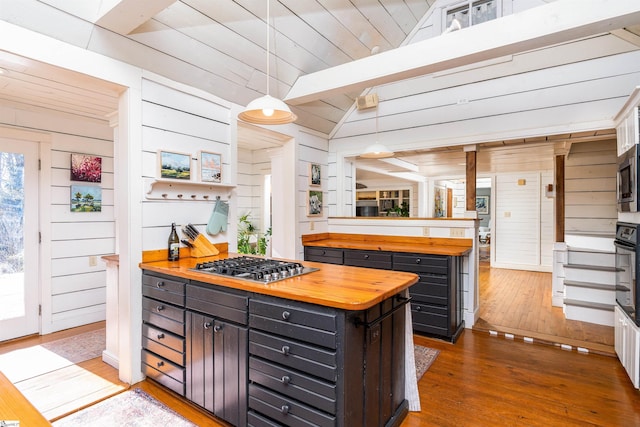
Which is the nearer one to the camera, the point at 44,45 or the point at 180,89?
the point at 44,45

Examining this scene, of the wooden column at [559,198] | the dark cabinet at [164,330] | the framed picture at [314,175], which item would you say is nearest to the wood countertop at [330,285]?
the dark cabinet at [164,330]

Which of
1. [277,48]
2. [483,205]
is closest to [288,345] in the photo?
[277,48]

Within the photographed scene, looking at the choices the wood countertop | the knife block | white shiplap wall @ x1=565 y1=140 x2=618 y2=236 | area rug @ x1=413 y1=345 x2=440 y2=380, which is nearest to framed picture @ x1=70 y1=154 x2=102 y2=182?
the knife block

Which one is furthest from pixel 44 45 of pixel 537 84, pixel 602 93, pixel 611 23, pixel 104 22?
pixel 602 93

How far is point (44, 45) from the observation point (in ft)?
6.35

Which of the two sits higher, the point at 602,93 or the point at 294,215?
the point at 602,93

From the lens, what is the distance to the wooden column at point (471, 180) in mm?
3637

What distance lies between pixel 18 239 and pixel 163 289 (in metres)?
2.21

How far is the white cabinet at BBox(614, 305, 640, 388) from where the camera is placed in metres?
2.29

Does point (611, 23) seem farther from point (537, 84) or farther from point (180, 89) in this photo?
point (180, 89)

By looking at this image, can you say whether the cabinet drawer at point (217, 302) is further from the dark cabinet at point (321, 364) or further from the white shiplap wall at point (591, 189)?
the white shiplap wall at point (591, 189)

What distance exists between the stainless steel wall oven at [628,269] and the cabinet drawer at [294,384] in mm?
2302

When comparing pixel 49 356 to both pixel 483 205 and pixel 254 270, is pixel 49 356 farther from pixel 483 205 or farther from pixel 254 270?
pixel 483 205

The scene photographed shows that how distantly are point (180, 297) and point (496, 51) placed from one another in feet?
9.07
